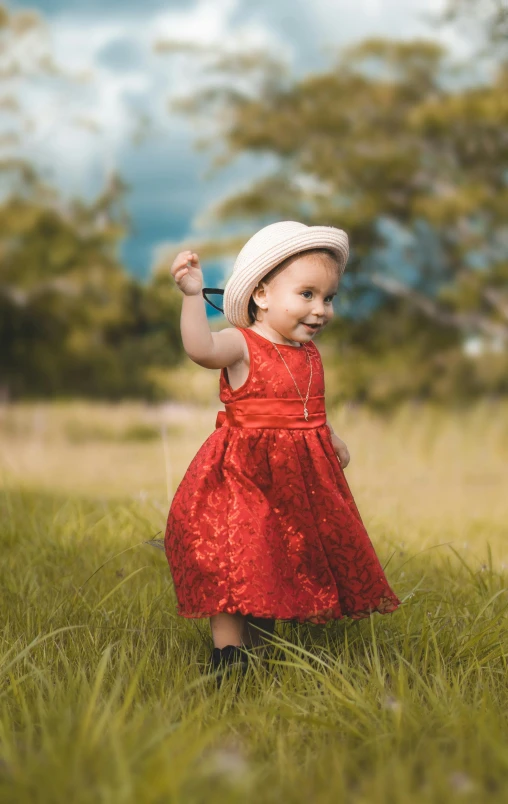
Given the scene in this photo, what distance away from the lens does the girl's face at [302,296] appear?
2.29 meters

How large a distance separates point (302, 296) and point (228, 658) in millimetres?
999

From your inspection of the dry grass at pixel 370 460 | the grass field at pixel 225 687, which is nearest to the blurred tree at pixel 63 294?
the dry grass at pixel 370 460

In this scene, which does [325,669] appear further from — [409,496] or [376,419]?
[376,419]

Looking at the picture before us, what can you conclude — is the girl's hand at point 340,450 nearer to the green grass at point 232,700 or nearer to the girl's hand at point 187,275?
the green grass at point 232,700

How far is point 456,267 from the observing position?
15133 mm

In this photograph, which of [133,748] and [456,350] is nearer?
[133,748]

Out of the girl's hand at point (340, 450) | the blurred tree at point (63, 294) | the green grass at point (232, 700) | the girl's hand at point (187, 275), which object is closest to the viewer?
the green grass at point (232, 700)

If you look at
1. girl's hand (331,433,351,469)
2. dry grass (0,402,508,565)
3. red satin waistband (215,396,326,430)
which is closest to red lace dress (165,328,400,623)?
red satin waistband (215,396,326,430)

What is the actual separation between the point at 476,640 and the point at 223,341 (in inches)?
41.7

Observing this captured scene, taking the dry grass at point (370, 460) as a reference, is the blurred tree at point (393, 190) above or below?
above

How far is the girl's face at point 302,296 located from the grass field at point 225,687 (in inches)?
33.7

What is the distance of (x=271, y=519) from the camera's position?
226 centimetres

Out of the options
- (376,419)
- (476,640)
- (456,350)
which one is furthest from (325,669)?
(456,350)

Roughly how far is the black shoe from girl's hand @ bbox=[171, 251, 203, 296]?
95cm
